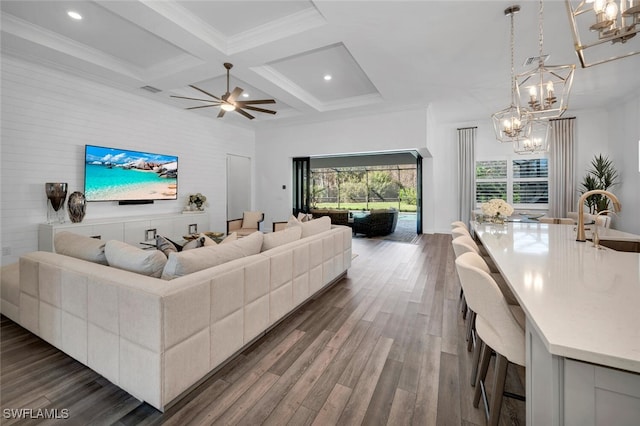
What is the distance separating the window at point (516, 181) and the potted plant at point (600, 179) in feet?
2.83

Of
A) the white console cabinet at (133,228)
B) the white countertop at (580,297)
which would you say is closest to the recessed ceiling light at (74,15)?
the white console cabinet at (133,228)

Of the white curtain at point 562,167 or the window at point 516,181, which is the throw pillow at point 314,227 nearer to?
the window at point 516,181

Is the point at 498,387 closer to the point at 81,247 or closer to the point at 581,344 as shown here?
the point at 581,344

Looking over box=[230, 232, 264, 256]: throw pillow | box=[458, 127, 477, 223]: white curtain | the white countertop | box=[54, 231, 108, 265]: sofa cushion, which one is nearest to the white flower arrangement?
the white countertop

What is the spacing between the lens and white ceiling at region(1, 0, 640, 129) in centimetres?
307

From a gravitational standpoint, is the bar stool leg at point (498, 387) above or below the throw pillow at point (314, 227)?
below

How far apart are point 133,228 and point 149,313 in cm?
423

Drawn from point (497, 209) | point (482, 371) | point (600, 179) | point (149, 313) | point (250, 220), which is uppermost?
point (600, 179)

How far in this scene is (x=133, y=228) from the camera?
5.00 m

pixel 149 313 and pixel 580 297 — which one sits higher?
pixel 580 297

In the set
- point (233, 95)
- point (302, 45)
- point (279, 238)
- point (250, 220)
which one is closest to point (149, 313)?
point (279, 238)

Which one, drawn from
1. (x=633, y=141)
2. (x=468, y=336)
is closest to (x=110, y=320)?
(x=468, y=336)

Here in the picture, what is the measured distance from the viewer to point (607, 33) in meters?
1.40

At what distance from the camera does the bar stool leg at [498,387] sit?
1381 mm
